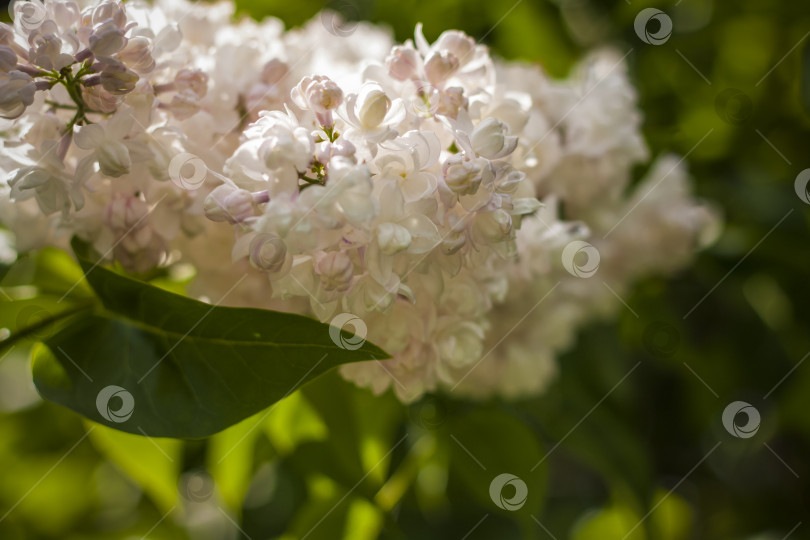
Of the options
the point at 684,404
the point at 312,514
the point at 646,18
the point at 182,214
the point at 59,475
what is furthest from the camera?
the point at 59,475

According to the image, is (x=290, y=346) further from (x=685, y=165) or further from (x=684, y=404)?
(x=684, y=404)

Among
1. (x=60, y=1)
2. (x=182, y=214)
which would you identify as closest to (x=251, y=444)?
(x=182, y=214)

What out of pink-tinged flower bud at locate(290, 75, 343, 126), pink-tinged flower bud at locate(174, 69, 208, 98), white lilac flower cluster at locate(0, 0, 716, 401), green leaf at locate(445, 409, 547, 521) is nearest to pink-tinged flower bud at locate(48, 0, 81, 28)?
white lilac flower cluster at locate(0, 0, 716, 401)

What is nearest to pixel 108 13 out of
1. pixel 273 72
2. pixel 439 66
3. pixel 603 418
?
pixel 273 72

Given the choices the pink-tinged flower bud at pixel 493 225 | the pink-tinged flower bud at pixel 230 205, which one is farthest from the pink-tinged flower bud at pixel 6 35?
the pink-tinged flower bud at pixel 493 225

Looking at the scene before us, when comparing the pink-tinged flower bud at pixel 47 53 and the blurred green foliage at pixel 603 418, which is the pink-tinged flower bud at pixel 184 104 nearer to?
the pink-tinged flower bud at pixel 47 53

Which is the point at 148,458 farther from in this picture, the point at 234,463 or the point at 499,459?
the point at 499,459
